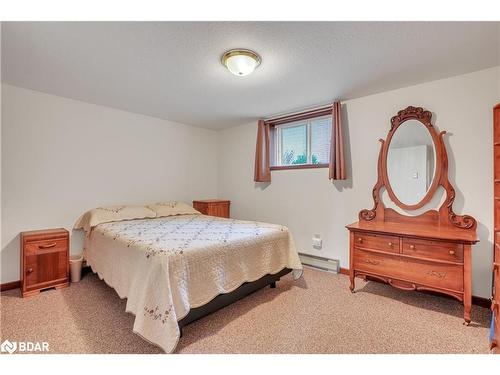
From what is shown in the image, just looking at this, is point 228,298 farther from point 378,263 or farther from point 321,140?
point 321,140

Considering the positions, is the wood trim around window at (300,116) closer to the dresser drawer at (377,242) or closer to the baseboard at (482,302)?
the dresser drawer at (377,242)

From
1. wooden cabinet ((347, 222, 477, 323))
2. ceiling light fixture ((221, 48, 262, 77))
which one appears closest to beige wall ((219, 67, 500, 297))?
wooden cabinet ((347, 222, 477, 323))

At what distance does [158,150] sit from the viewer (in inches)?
151

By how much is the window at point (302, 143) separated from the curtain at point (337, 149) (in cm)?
24

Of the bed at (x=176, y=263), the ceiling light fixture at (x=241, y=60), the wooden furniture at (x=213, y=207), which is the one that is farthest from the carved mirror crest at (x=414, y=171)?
the wooden furniture at (x=213, y=207)

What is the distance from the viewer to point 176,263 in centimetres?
168

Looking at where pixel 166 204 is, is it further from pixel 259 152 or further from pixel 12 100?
pixel 12 100

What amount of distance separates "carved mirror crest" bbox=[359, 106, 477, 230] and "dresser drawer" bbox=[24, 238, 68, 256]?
3.40m

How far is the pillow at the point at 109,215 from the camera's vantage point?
9.29 feet

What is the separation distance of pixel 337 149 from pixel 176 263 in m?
2.27

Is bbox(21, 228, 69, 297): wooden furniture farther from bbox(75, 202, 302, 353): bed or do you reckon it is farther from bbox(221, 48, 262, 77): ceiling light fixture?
bbox(221, 48, 262, 77): ceiling light fixture

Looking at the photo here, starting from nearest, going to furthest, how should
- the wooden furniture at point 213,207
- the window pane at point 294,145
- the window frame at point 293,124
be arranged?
the window frame at point 293,124 → the window pane at point 294,145 → the wooden furniture at point 213,207
